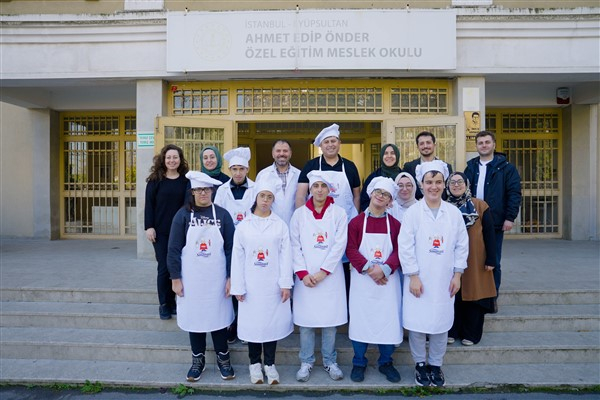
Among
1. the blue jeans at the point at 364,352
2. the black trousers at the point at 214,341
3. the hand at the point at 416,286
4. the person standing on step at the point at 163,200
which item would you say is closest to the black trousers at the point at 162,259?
the person standing on step at the point at 163,200

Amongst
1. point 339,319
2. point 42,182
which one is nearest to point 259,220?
point 339,319

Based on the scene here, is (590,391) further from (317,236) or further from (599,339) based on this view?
(317,236)

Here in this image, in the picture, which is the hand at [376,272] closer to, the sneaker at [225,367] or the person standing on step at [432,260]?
the person standing on step at [432,260]

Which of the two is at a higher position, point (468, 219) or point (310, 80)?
point (310, 80)

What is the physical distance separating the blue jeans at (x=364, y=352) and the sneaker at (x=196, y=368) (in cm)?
149

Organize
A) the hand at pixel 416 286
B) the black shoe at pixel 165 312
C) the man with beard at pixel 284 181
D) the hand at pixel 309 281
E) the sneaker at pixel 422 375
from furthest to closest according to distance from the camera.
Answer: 1. the black shoe at pixel 165 312
2. the man with beard at pixel 284 181
3. the sneaker at pixel 422 375
4. the hand at pixel 309 281
5. the hand at pixel 416 286

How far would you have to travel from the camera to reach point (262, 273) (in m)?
3.56

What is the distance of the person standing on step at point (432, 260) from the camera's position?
11.5 feet

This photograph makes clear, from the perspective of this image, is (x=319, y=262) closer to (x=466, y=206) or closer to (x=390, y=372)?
(x=390, y=372)

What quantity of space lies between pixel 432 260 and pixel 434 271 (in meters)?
0.10

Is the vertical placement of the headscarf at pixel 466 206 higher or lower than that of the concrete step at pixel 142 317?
higher

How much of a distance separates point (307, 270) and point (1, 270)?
5.49 m

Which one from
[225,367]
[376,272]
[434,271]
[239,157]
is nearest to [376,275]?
[376,272]

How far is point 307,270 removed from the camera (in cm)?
365
